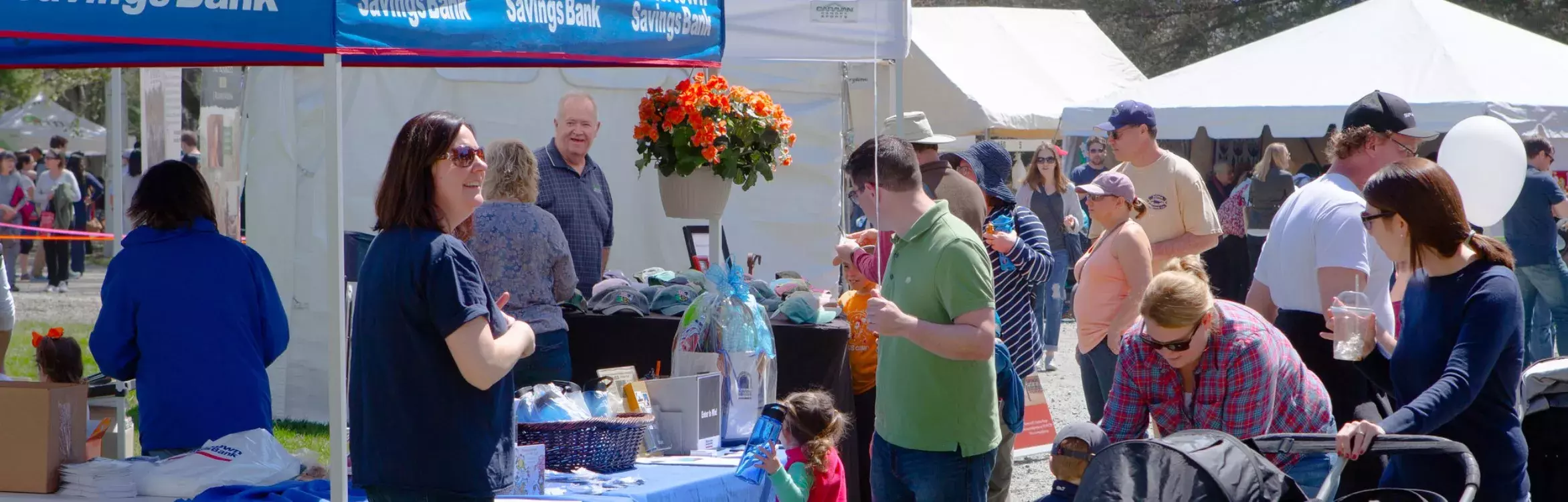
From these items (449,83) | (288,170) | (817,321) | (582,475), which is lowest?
(582,475)

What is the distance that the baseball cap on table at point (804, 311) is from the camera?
4.50m

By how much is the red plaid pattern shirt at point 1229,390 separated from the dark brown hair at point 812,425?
0.84 m

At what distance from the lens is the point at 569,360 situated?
4598 mm

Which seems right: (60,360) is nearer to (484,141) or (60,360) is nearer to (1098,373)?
(484,141)

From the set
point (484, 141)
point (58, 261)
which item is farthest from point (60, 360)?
point (58, 261)

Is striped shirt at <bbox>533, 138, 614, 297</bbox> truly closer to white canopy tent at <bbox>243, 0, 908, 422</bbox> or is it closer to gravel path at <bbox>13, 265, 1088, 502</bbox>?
white canopy tent at <bbox>243, 0, 908, 422</bbox>

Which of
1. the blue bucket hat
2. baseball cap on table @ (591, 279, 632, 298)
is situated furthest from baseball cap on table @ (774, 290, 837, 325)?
the blue bucket hat

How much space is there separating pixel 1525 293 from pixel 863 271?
622cm

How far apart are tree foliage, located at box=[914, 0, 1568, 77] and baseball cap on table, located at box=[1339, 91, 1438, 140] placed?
25704mm

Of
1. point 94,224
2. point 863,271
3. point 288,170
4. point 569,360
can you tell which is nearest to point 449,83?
point 288,170

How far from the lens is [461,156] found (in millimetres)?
2584

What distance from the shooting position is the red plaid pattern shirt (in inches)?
120

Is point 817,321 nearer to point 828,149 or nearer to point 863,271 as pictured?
point 863,271

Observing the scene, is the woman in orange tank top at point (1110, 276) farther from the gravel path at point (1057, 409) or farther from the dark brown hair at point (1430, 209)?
the dark brown hair at point (1430, 209)
